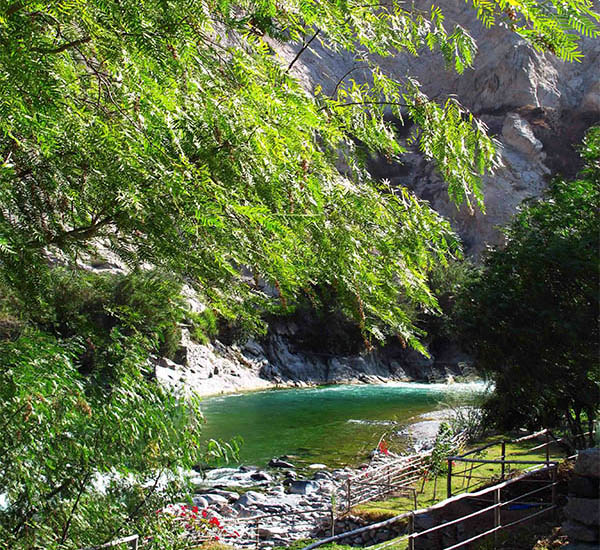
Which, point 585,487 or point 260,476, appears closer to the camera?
point 585,487

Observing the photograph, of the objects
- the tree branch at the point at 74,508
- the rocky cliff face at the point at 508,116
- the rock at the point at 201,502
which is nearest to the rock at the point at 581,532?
the tree branch at the point at 74,508

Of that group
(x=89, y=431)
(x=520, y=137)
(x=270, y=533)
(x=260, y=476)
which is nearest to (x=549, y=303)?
(x=270, y=533)

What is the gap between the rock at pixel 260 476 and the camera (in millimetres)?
12820

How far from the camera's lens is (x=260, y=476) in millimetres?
12938

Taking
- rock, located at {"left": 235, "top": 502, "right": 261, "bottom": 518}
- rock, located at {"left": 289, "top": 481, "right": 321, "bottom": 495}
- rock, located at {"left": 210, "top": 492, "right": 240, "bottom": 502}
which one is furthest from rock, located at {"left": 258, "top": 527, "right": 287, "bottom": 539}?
rock, located at {"left": 289, "top": 481, "right": 321, "bottom": 495}

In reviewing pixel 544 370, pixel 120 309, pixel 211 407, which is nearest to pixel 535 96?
pixel 211 407

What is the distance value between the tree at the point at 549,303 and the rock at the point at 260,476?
530cm

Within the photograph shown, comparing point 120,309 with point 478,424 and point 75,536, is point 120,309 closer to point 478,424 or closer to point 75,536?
point 75,536

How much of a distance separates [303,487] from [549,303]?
624 cm

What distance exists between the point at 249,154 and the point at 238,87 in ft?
0.75

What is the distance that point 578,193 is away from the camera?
10.1 m

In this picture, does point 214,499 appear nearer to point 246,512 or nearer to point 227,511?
point 227,511

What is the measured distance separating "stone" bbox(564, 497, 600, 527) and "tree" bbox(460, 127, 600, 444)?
4.30m

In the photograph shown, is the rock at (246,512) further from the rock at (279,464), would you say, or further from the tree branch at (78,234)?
the tree branch at (78,234)
